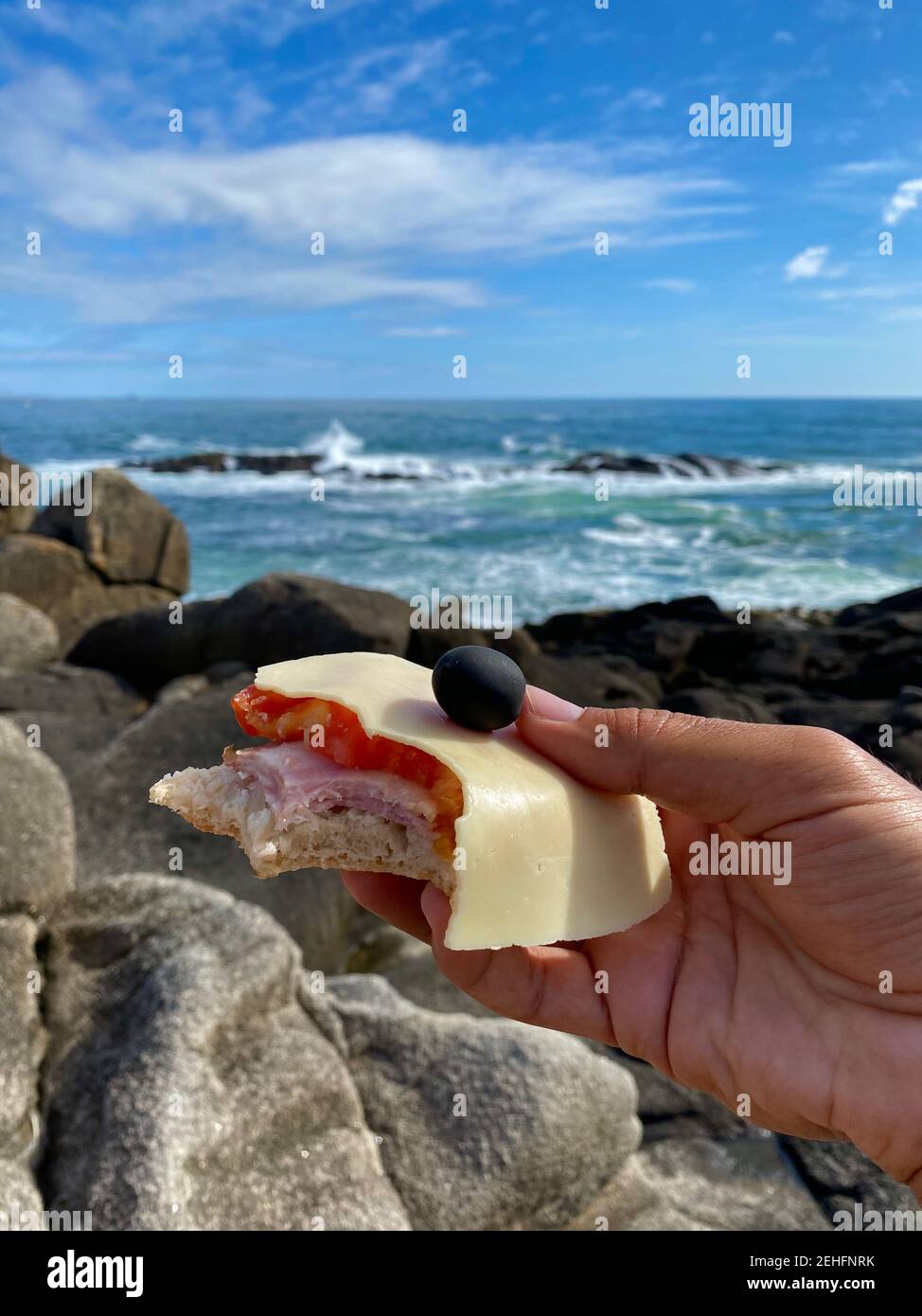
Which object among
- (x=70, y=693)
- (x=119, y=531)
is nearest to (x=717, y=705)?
(x=70, y=693)

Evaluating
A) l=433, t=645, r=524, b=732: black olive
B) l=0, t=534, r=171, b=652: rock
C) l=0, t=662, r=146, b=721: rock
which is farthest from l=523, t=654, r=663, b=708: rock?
l=433, t=645, r=524, b=732: black olive

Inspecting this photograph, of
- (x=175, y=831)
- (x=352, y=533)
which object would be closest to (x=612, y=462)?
(x=352, y=533)

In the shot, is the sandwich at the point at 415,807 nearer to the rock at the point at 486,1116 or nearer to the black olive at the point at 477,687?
the black olive at the point at 477,687

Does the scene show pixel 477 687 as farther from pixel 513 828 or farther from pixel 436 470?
pixel 436 470

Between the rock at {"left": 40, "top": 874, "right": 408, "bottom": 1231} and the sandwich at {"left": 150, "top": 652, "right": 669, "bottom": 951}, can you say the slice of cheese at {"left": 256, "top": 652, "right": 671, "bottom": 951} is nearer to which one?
the sandwich at {"left": 150, "top": 652, "right": 669, "bottom": 951}

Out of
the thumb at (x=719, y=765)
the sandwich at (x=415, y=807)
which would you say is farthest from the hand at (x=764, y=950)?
the sandwich at (x=415, y=807)

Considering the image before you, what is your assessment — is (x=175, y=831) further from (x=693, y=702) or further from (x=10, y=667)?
(x=10, y=667)
